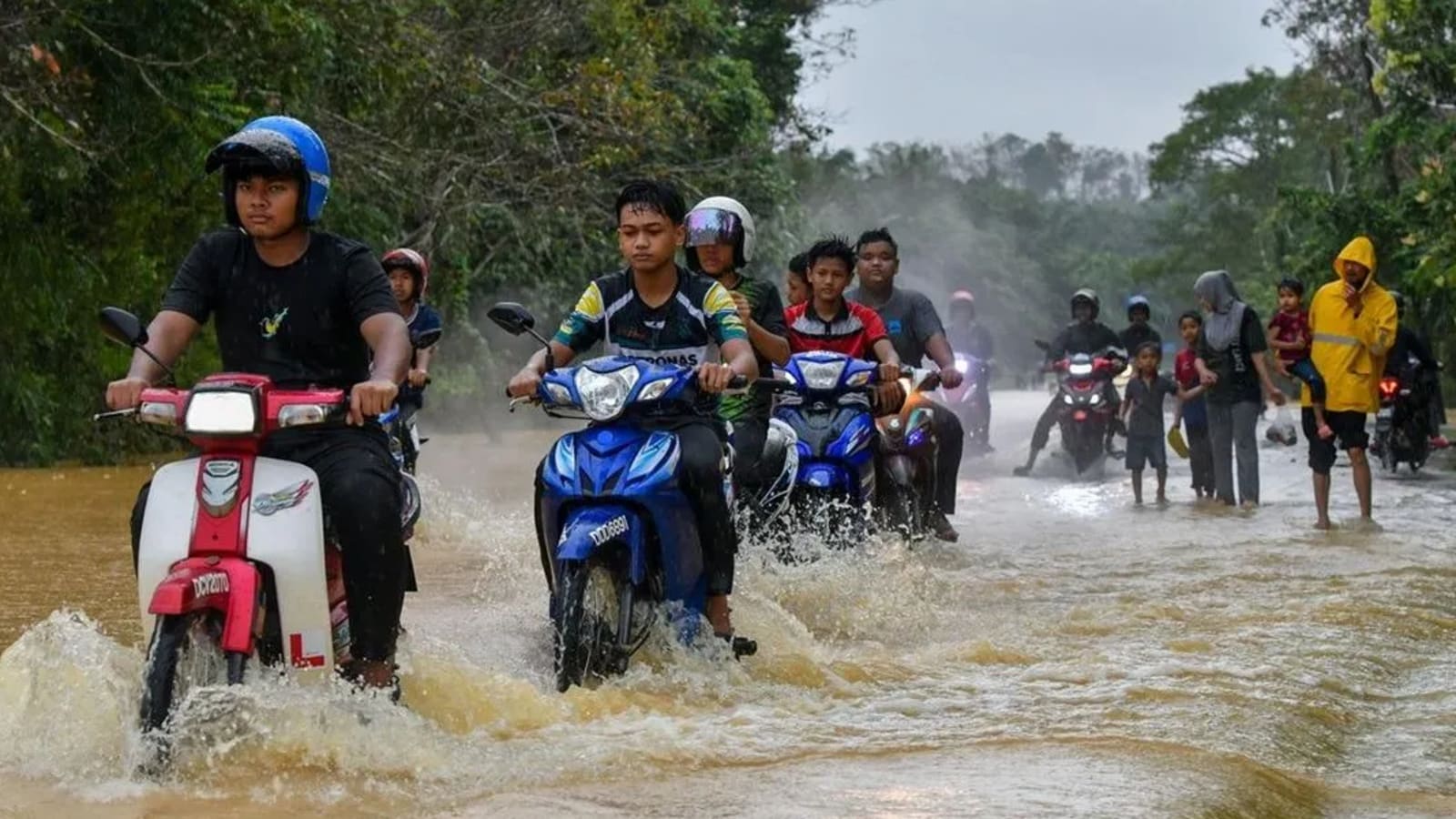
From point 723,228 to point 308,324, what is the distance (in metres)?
3.05

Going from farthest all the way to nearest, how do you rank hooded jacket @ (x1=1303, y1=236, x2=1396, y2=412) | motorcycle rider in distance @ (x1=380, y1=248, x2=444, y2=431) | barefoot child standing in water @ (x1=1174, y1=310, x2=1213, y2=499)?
barefoot child standing in water @ (x1=1174, y1=310, x2=1213, y2=499), hooded jacket @ (x1=1303, y1=236, x2=1396, y2=412), motorcycle rider in distance @ (x1=380, y1=248, x2=444, y2=431)

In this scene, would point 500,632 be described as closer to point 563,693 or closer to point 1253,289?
point 563,693

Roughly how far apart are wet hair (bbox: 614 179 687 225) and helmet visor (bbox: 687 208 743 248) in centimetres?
125

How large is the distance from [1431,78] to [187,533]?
19.9 m

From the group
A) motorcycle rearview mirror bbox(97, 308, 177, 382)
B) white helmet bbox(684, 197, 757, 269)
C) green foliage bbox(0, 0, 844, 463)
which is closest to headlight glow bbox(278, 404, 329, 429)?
motorcycle rearview mirror bbox(97, 308, 177, 382)

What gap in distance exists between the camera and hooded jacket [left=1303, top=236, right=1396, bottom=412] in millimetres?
13211

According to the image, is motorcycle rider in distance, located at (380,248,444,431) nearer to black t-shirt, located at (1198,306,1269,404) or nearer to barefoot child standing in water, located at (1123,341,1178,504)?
black t-shirt, located at (1198,306,1269,404)

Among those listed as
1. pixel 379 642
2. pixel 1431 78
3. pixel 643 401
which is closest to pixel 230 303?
pixel 379 642

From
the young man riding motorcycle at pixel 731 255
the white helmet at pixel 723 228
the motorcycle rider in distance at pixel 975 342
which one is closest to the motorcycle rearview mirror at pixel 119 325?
the young man riding motorcycle at pixel 731 255

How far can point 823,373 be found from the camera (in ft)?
31.6

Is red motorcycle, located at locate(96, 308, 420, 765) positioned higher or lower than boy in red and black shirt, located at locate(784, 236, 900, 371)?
lower

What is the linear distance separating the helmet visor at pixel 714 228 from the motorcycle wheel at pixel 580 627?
88.8 inches

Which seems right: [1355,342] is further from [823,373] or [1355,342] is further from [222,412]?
[222,412]

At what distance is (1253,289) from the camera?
179ft
